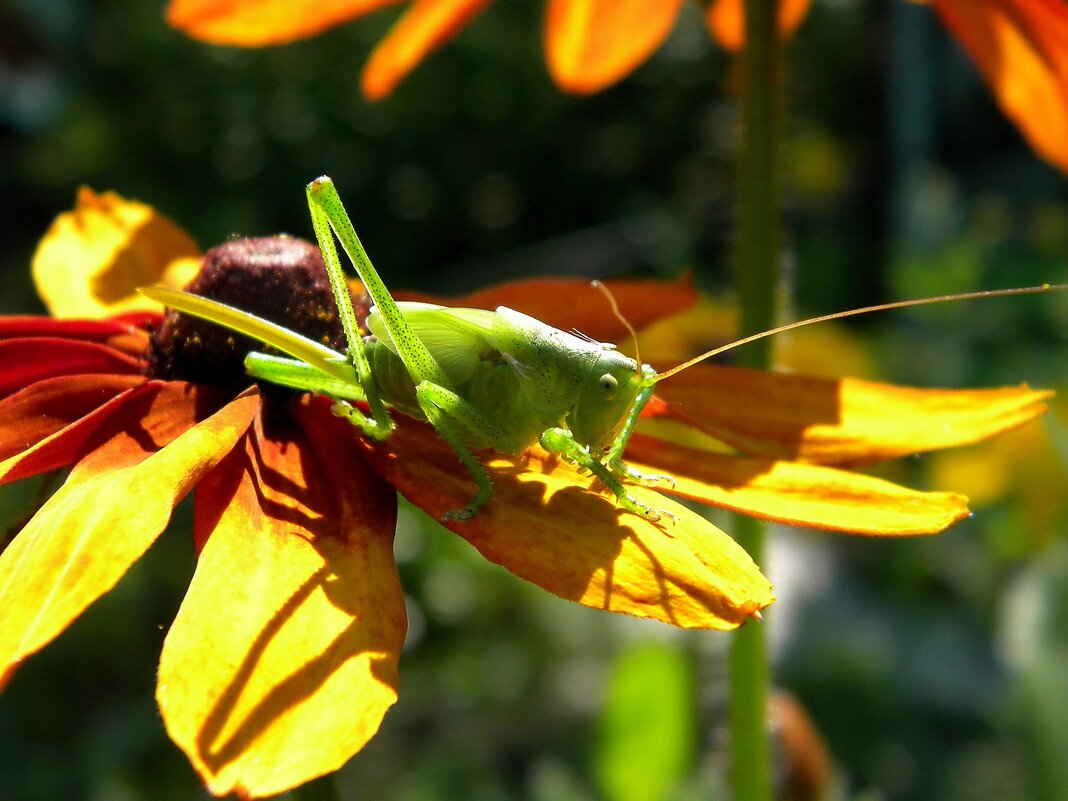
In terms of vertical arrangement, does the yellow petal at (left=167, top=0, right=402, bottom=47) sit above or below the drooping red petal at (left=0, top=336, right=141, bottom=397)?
above

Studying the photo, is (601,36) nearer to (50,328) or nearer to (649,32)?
(649,32)

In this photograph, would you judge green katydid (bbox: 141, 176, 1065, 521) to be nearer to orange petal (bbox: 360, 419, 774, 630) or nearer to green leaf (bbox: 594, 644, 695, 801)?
orange petal (bbox: 360, 419, 774, 630)

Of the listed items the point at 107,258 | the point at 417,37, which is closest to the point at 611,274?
the point at 417,37

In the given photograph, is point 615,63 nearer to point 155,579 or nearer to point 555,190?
point 155,579

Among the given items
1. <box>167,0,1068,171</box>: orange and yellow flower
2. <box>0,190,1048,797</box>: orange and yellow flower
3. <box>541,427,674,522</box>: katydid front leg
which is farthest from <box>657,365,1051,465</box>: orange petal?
<box>167,0,1068,171</box>: orange and yellow flower

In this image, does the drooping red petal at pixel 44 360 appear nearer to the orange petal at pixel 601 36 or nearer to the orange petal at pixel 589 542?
the orange petal at pixel 589 542

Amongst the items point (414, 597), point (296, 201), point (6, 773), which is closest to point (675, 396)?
point (414, 597)
